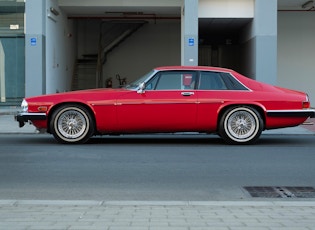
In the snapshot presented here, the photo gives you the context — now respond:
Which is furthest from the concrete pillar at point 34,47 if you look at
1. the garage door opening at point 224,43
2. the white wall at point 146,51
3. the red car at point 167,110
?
the red car at point 167,110

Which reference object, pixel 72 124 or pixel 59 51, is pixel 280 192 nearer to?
pixel 72 124

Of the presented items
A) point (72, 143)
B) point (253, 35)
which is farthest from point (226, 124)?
point (253, 35)

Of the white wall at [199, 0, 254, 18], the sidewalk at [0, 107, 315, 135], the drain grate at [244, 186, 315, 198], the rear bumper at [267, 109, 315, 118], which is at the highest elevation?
the white wall at [199, 0, 254, 18]

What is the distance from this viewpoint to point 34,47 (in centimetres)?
1848

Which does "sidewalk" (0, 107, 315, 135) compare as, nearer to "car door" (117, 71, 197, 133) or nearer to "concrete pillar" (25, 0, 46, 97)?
"concrete pillar" (25, 0, 46, 97)

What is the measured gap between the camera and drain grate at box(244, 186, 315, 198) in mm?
6582

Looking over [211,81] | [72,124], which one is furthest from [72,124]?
[211,81]

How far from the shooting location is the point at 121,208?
5.67 meters

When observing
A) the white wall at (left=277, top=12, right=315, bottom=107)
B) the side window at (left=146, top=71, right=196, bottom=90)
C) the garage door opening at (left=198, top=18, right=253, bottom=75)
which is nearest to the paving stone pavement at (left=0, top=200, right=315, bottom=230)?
the side window at (left=146, top=71, right=196, bottom=90)

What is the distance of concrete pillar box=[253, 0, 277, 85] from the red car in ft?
27.5

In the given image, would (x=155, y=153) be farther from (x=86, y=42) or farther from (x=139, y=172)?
(x=86, y=42)

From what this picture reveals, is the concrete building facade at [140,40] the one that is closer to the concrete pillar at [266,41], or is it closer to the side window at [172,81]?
the concrete pillar at [266,41]

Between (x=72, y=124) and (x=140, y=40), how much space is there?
15746 millimetres

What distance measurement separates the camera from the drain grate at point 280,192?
6582 millimetres
